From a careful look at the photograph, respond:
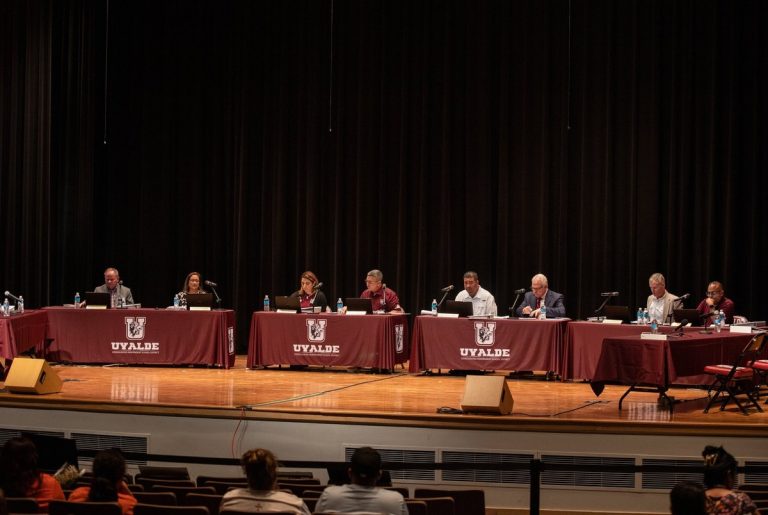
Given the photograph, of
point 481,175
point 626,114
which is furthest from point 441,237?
point 626,114

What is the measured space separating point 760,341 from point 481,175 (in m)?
5.48

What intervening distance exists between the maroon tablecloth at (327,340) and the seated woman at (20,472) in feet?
21.3

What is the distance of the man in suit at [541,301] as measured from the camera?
11250 mm

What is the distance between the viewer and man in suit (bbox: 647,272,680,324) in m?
11.2

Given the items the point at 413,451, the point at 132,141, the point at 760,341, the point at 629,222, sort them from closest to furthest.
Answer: the point at 413,451
the point at 760,341
the point at 629,222
the point at 132,141

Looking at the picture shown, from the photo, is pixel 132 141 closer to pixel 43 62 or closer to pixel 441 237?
pixel 43 62

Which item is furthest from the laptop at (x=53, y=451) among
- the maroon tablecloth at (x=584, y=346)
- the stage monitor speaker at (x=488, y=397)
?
the maroon tablecloth at (x=584, y=346)

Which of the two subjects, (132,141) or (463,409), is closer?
(463,409)

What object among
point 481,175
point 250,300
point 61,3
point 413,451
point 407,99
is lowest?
point 413,451

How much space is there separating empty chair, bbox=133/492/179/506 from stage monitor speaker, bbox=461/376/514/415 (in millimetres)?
3706

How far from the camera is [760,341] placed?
347 inches

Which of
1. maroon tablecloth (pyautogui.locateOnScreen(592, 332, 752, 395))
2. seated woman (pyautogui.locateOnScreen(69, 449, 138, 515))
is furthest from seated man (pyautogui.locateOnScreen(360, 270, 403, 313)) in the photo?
seated woman (pyautogui.locateOnScreen(69, 449, 138, 515))

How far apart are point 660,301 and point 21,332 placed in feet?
23.7

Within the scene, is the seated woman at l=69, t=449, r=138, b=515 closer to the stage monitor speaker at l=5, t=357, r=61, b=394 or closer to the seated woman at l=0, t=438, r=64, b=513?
the seated woman at l=0, t=438, r=64, b=513
